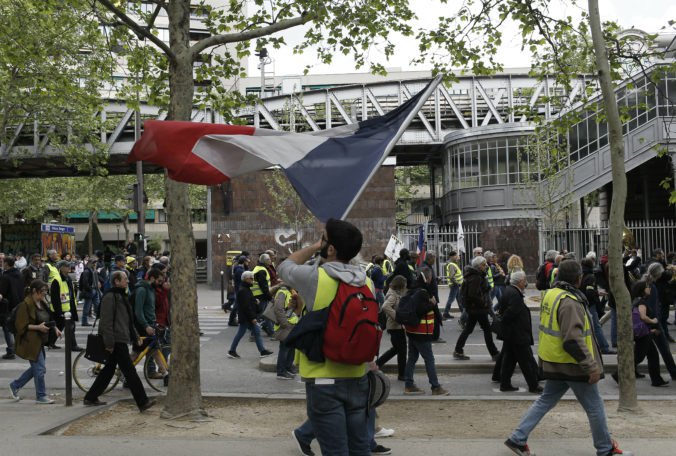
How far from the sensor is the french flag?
19.8ft

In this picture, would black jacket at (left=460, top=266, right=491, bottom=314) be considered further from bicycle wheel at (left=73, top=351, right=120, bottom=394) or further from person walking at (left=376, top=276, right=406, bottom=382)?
bicycle wheel at (left=73, top=351, right=120, bottom=394)

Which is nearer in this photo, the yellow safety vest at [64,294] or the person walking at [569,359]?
the person walking at [569,359]

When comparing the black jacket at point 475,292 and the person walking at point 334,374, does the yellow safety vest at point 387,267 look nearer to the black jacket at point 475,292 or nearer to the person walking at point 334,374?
the black jacket at point 475,292

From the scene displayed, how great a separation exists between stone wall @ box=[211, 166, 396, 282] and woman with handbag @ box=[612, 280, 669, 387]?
67.1 ft

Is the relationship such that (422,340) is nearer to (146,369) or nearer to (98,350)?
(146,369)

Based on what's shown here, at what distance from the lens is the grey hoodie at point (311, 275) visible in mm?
4293

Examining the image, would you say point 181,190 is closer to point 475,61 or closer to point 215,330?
point 475,61

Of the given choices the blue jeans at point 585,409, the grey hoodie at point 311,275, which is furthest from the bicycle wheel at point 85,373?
the grey hoodie at point 311,275

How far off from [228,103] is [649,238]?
23.3 meters

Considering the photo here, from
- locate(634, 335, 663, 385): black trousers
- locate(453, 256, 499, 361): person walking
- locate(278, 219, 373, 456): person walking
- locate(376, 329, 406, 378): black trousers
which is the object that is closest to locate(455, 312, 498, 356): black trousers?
locate(453, 256, 499, 361): person walking

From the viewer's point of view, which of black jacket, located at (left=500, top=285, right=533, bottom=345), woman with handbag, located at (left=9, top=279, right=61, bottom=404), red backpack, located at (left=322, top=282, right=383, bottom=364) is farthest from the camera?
black jacket, located at (left=500, top=285, right=533, bottom=345)

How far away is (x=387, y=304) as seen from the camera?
9.74 m

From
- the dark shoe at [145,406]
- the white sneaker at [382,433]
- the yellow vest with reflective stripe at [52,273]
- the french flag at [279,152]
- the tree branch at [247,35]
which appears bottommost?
the white sneaker at [382,433]

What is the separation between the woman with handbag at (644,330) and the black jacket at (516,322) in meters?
1.30
